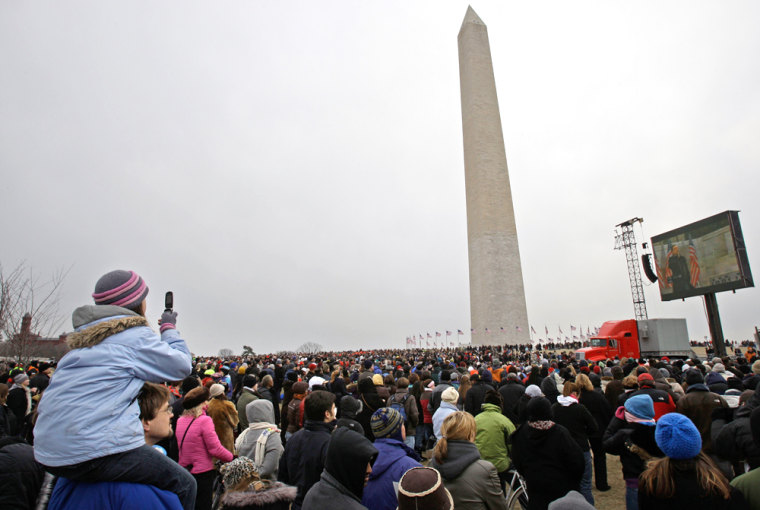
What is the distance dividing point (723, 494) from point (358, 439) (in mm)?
2053

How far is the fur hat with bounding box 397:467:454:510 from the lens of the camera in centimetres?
208

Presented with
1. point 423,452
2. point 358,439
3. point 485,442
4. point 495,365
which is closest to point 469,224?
point 495,365

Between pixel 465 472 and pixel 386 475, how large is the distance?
72cm

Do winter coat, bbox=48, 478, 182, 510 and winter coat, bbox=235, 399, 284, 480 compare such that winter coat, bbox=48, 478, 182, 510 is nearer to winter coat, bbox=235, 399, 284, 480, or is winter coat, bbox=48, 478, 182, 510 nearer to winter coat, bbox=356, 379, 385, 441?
winter coat, bbox=235, 399, 284, 480

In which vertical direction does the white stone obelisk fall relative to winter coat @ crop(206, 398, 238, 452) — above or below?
above

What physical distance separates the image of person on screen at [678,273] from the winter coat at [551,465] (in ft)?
84.3

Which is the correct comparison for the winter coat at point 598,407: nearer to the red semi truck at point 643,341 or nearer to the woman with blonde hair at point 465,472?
the woman with blonde hair at point 465,472

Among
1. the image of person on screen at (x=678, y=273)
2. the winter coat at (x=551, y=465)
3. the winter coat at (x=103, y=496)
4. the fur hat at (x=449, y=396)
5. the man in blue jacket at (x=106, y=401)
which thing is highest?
the image of person on screen at (x=678, y=273)

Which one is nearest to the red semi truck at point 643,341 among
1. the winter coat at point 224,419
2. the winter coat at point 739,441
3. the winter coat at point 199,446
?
the winter coat at point 739,441

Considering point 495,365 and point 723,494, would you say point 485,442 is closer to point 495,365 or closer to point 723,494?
point 723,494

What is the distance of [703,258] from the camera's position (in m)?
23.4

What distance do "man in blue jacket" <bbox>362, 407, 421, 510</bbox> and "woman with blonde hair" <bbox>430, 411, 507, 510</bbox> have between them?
0.30 m

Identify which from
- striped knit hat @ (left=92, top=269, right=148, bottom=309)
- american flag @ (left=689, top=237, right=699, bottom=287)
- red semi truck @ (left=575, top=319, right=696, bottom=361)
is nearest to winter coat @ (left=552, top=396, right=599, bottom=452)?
striped knit hat @ (left=92, top=269, right=148, bottom=309)

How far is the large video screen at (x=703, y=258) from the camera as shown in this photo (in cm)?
2147
